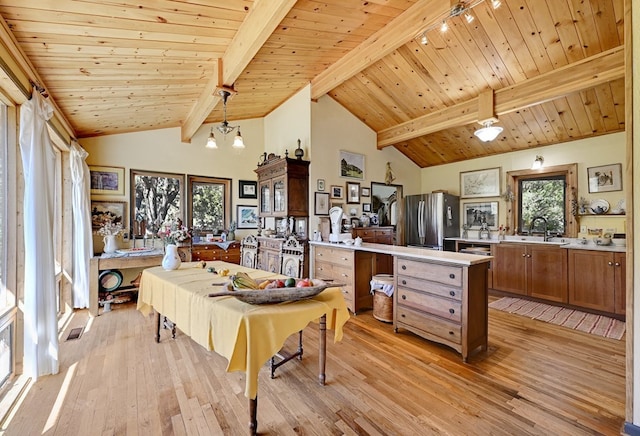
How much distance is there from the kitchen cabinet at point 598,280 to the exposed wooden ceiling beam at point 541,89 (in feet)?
6.78

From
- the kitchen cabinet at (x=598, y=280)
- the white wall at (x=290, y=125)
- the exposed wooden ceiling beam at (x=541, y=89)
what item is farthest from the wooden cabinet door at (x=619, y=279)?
the white wall at (x=290, y=125)

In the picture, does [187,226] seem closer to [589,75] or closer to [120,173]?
[120,173]

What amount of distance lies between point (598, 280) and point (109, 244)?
654cm

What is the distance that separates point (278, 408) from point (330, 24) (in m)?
3.49

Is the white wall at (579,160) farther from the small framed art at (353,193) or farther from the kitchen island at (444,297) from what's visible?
the kitchen island at (444,297)

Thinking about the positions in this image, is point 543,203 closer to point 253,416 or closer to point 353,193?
point 353,193

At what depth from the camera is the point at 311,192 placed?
439 centimetres

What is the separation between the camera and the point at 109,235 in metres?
3.98

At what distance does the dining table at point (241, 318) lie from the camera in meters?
1.50

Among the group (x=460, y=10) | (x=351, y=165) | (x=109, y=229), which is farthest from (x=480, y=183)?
(x=109, y=229)

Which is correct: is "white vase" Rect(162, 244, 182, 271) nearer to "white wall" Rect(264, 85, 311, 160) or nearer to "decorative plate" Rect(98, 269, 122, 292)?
"decorative plate" Rect(98, 269, 122, 292)

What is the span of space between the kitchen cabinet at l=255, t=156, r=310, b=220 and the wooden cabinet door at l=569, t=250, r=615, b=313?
3.75 meters

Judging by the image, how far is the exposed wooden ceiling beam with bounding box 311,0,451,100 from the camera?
8.67 feet

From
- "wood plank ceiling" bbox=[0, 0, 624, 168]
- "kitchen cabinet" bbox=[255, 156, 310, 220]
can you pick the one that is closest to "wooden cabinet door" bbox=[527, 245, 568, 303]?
"wood plank ceiling" bbox=[0, 0, 624, 168]
